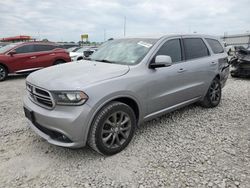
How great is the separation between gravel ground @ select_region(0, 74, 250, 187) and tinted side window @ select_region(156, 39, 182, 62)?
125cm

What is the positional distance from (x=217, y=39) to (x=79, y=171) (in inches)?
177

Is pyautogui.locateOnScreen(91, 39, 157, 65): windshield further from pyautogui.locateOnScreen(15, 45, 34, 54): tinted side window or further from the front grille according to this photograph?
pyautogui.locateOnScreen(15, 45, 34, 54): tinted side window

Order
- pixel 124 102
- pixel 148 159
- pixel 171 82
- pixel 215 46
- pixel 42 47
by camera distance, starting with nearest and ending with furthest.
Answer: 1. pixel 148 159
2. pixel 124 102
3. pixel 171 82
4. pixel 215 46
5. pixel 42 47

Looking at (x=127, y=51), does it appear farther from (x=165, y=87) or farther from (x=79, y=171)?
(x=79, y=171)

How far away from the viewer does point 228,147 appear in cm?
322

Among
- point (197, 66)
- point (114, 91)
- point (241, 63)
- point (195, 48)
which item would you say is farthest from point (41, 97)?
point (241, 63)

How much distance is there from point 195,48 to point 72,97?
2.91 meters

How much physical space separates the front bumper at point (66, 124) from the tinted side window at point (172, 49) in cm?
174

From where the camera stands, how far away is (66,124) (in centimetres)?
253

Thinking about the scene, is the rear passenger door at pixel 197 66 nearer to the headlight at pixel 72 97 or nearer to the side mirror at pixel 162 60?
the side mirror at pixel 162 60

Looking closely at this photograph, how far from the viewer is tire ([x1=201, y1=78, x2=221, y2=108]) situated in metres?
4.75

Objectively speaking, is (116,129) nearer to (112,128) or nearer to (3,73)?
(112,128)

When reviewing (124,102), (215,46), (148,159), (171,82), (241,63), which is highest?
(215,46)

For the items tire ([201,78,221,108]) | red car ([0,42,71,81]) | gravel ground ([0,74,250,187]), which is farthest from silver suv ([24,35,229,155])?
red car ([0,42,71,81])
